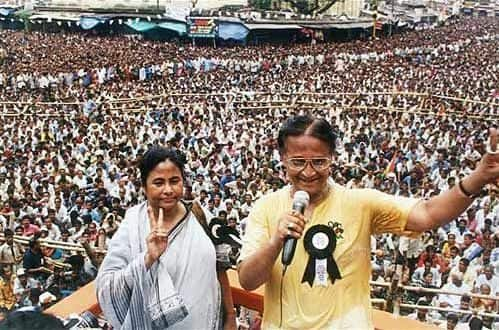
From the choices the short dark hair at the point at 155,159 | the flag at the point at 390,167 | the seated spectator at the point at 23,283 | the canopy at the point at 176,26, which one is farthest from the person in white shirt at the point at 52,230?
the canopy at the point at 176,26

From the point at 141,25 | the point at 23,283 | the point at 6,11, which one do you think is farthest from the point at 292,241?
the point at 6,11

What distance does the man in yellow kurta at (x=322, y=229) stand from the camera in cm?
147

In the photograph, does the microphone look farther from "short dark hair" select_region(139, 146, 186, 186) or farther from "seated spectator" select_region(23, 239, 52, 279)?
"seated spectator" select_region(23, 239, 52, 279)

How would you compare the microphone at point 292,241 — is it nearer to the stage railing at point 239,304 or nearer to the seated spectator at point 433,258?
the stage railing at point 239,304

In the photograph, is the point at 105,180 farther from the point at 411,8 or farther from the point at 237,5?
the point at 411,8

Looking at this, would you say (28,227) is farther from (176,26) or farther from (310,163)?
(176,26)

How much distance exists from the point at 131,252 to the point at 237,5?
3212 centimetres

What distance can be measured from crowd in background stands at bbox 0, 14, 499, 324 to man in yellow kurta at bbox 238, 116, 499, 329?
395 mm

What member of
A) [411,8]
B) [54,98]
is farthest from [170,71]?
[411,8]

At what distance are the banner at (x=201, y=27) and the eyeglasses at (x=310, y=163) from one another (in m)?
24.6

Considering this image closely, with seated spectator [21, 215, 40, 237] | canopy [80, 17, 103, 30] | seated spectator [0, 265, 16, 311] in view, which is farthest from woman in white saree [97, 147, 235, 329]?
canopy [80, 17, 103, 30]

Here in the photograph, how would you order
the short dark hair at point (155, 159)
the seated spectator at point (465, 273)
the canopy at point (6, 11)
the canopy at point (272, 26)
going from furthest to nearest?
the canopy at point (6, 11), the canopy at point (272, 26), the seated spectator at point (465, 273), the short dark hair at point (155, 159)

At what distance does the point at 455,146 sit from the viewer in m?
9.99

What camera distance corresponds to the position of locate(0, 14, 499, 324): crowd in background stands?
5.37m
